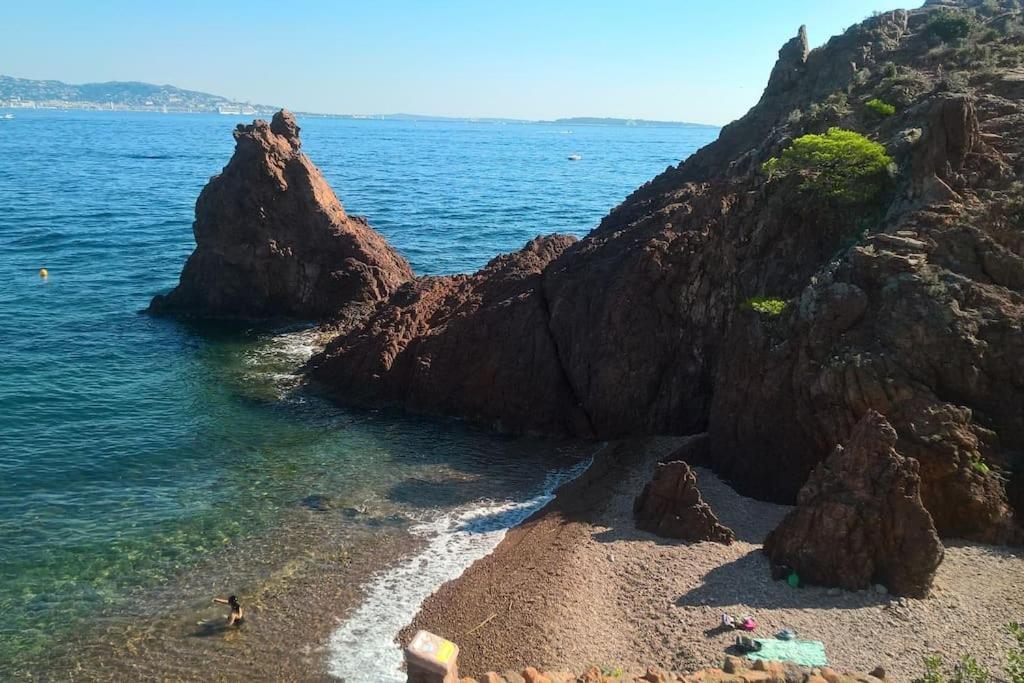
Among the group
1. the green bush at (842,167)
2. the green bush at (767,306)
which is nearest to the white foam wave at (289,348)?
the green bush at (767,306)

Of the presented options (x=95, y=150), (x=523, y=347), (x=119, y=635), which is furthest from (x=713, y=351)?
(x=95, y=150)

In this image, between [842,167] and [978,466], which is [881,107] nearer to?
[842,167]

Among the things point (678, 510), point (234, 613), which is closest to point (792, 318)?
point (678, 510)

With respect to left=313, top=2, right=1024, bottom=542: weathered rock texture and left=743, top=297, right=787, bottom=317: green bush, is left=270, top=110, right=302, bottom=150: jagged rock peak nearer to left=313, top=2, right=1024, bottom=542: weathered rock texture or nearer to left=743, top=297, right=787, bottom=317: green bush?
left=313, top=2, right=1024, bottom=542: weathered rock texture

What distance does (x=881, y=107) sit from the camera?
32.2 meters

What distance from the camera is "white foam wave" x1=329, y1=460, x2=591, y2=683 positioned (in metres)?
18.6

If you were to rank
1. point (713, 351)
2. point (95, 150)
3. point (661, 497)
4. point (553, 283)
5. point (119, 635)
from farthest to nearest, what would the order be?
point (95, 150), point (553, 283), point (713, 351), point (661, 497), point (119, 635)

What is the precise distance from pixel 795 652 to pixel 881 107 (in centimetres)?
2443

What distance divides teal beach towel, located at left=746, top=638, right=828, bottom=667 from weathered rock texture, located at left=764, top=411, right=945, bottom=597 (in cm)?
254

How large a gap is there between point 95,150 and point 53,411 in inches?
5281

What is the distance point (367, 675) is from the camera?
1811 centimetres

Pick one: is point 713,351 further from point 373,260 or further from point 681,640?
point 373,260

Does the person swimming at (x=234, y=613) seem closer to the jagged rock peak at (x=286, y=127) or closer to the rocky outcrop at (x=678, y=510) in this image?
the rocky outcrop at (x=678, y=510)

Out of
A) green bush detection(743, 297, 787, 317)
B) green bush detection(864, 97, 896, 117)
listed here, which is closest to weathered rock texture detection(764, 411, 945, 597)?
green bush detection(743, 297, 787, 317)
